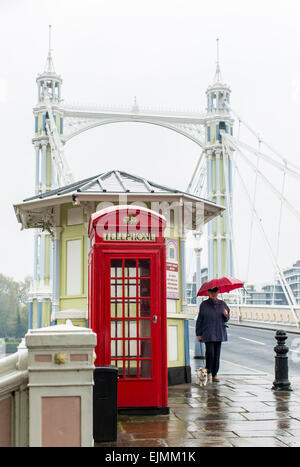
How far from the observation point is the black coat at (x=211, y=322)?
995 centimetres

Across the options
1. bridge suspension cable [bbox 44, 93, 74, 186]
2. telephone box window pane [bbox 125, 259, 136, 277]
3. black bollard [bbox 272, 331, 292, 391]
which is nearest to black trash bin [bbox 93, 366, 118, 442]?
telephone box window pane [bbox 125, 259, 136, 277]

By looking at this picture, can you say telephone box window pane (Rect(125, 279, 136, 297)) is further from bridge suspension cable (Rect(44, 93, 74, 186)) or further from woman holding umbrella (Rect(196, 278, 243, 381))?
bridge suspension cable (Rect(44, 93, 74, 186))

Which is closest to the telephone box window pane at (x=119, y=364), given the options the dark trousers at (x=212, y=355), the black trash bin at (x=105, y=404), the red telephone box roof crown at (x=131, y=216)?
the black trash bin at (x=105, y=404)

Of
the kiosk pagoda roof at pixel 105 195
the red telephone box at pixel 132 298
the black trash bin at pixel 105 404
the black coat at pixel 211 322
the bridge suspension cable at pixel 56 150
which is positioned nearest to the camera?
the black trash bin at pixel 105 404

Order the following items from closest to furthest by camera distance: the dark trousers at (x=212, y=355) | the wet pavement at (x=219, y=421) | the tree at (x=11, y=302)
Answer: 1. the wet pavement at (x=219, y=421)
2. the dark trousers at (x=212, y=355)
3. the tree at (x=11, y=302)

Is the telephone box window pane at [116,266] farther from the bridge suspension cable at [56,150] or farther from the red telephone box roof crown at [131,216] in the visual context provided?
the bridge suspension cable at [56,150]

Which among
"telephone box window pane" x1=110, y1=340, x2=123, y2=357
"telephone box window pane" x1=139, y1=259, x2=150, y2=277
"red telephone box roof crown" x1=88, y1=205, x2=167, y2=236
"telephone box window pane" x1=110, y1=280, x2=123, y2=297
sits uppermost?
"red telephone box roof crown" x1=88, y1=205, x2=167, y2=236

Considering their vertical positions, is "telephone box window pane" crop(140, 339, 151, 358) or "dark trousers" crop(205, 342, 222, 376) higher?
"telephone box window pane" crop(140, 339, 151, 358)

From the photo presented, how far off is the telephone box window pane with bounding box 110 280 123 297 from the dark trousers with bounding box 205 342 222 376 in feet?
10.8

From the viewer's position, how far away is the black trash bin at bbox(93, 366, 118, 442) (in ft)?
19.6

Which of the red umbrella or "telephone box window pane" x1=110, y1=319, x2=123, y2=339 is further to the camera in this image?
the red umbrella

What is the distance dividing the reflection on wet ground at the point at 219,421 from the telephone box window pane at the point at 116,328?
962 mm

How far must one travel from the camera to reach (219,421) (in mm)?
6887
